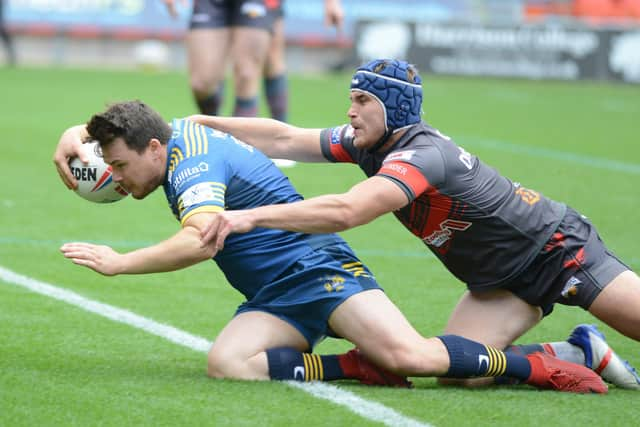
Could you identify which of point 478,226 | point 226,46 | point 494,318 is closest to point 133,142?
point 478,226

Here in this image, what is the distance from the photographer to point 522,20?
2695 cm

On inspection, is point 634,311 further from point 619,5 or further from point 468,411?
point 619,5

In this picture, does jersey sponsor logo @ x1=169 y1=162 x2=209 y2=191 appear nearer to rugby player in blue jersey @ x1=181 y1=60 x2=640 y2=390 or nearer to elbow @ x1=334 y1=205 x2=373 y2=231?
rugby player in blue jersey @ x1=181 y1=60 x2=640 y2=390

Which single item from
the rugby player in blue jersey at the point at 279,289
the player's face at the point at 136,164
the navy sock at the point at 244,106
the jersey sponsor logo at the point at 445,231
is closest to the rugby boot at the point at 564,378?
the rugby player in blue jersey at the point at 279,289

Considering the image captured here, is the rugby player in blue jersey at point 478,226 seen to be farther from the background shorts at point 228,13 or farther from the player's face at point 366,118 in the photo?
the background shorts at point 228,13

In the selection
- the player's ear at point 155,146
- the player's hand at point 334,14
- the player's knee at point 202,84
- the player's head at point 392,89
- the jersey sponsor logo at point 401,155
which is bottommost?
the player's knee at point 202,84

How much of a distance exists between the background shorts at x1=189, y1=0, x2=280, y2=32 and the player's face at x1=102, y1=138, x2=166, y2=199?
5565mm

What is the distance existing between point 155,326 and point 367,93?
1.67 meters

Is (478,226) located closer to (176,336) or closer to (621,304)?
(621,304)

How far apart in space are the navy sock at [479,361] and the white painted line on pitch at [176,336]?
0.43 metres

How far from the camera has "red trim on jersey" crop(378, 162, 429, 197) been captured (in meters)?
4.65

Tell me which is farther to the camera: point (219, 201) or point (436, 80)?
point (436, 80)

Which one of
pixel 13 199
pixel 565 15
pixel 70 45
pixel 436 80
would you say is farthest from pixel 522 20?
pixel 13 199

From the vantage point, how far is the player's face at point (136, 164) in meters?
4.75
